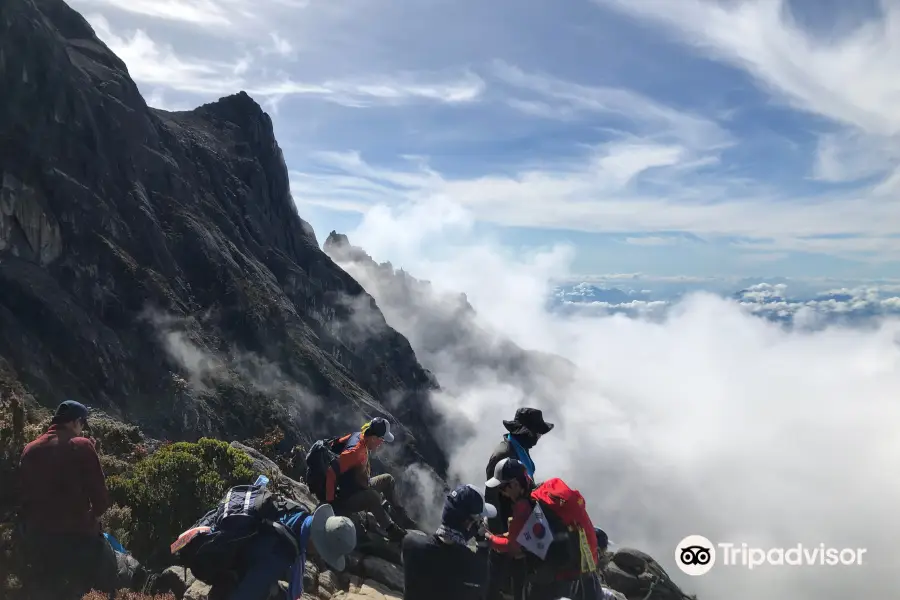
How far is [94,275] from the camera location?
7669 cm

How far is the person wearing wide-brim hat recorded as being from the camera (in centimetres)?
761

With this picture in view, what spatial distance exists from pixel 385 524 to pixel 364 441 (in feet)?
5.57

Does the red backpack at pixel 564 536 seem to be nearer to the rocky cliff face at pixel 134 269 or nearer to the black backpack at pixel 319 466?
the black backpack at pixel 319 466

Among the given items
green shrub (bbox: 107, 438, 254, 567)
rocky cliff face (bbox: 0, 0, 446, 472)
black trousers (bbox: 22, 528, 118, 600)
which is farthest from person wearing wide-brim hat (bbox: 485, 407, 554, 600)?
rocky cliff face (bbox: 0, 0, 446, 472)

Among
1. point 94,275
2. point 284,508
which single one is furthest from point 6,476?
point 94,275

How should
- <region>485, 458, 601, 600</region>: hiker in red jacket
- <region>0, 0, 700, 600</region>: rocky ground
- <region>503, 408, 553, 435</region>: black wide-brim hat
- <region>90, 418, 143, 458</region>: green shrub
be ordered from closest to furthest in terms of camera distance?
<region>485, 458, 601, 600</region>: hiker in red jacket → <region>503, 408, 553, 435</region>: black wide-brim hat → <region>90, 418, 143, 458</region>: green shrub → <region>0, 0, 700, 600</region>: rocky ground

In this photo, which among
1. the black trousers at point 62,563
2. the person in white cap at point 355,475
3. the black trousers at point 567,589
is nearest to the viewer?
the black trousers at point 567,589

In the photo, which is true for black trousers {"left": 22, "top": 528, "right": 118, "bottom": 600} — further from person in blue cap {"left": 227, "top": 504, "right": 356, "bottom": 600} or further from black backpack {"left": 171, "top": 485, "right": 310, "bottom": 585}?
person in blue cap {"left": 227, "top": 504, "right": 356, "bottom": 600}

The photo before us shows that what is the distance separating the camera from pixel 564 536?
24.0 ft

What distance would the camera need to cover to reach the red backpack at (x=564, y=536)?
7.32 m

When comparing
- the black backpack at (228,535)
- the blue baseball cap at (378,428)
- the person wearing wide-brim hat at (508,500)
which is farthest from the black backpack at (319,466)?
the black backpack at (228,535)

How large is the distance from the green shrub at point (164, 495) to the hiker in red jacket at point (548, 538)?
657 cm

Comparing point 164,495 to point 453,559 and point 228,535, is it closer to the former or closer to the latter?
point 228,535

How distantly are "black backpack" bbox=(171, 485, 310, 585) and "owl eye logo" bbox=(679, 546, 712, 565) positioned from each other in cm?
1066
